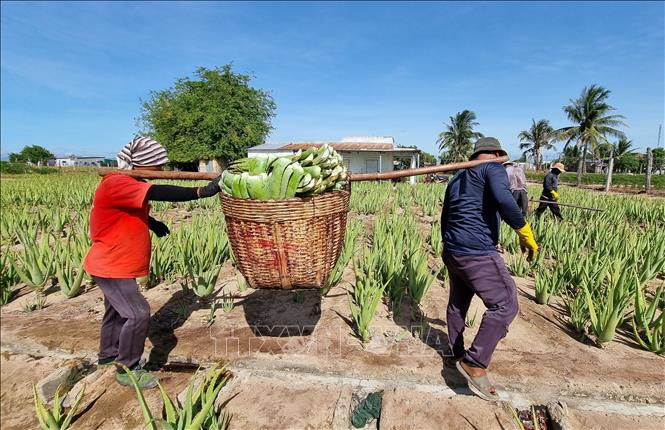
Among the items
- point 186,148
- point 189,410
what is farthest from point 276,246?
point 186,148

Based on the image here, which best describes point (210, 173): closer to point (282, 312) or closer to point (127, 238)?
point (127, 238)

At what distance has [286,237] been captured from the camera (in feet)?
5.28

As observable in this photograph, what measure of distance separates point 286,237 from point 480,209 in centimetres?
119

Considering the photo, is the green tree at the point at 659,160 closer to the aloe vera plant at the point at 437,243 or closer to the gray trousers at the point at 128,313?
the aloe vera plant at the point at 437,243

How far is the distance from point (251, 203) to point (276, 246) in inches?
9.1

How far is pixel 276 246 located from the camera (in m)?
1.63

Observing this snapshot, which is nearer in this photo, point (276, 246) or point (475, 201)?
point (276, 246)

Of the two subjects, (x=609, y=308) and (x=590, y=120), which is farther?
(x=590, y=120)

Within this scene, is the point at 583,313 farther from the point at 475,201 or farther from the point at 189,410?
the point at 189,410

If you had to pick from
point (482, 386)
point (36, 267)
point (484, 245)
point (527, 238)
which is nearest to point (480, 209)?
point (484, 245)

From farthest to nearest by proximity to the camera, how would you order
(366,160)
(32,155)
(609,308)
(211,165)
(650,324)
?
1. (32,155)
2. (211,165)
3. (366,160)
4. (650,324)
5. (609,308)

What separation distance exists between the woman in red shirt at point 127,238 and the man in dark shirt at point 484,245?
1515 mm

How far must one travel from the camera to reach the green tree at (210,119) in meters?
25.9

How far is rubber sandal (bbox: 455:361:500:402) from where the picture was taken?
6.30 feet
